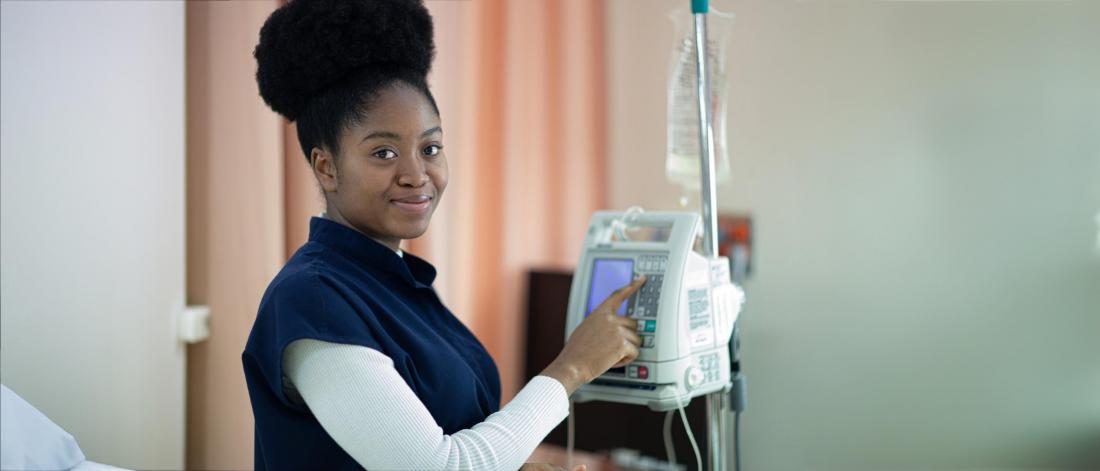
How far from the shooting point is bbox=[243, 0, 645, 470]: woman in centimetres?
98

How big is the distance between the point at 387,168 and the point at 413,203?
63 mm

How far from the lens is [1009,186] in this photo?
A: 161 centimetres

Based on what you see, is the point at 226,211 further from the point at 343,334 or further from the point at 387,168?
the point at 343,334

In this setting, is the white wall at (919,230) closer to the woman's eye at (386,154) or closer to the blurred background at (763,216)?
the blurred background at (763,216)

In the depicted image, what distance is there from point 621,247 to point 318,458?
586 millimetres

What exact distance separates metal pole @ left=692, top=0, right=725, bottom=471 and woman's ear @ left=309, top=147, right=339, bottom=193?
59 centimetres

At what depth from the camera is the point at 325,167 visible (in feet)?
3.87

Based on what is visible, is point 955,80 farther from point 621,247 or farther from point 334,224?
Answer: point 334,224

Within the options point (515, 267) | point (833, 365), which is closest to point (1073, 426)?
point (833, 365)

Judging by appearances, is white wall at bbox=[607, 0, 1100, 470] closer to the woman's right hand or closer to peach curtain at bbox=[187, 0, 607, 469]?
peach curtain at bbox=[187, 0, 607, 469]

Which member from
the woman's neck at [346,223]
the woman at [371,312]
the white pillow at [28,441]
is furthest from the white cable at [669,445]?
the white pillow at [28,441]

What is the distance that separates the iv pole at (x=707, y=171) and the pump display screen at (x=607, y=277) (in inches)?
5.3

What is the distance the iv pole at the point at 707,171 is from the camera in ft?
4.54

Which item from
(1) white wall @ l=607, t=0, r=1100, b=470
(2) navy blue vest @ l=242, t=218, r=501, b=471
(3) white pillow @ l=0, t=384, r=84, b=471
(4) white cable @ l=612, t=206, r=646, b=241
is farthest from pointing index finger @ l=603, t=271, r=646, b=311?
(3) white pillow @ l=0, t=384, r=84, b=471
